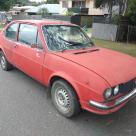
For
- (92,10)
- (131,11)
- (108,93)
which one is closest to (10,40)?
(108,93)

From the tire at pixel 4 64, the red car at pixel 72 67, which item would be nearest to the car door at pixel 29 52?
the red car at pixel 72 67

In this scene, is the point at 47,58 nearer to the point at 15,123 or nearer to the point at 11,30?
the point at 15,123

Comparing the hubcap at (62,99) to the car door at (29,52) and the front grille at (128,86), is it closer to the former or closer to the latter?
the car door at (29,52)

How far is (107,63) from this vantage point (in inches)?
152

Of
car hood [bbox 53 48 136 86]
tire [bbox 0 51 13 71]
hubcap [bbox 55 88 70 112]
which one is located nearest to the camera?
car hood [bbox 53 48 136 86]

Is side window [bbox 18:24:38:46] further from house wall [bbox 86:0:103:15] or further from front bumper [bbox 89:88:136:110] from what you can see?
house wall [bbox 86:0:103:15]

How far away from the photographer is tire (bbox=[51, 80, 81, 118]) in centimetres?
367

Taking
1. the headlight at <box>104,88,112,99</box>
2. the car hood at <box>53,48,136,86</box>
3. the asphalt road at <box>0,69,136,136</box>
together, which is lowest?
the asphalt road at <box>0,69,136,136</box>

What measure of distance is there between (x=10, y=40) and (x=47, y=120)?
2.82m

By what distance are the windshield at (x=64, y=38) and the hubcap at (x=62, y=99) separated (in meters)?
0.90

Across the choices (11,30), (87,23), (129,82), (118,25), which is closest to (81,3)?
(87,23)

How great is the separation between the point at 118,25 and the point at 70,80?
39.1 feet

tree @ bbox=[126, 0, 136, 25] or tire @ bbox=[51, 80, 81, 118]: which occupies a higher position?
tree @ bbox=[126, 0, 136, 25]

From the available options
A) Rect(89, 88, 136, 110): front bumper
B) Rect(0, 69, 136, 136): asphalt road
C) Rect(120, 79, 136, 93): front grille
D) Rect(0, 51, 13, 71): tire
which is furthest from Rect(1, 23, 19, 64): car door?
Rect(120, 79, 136, 93): front grille
